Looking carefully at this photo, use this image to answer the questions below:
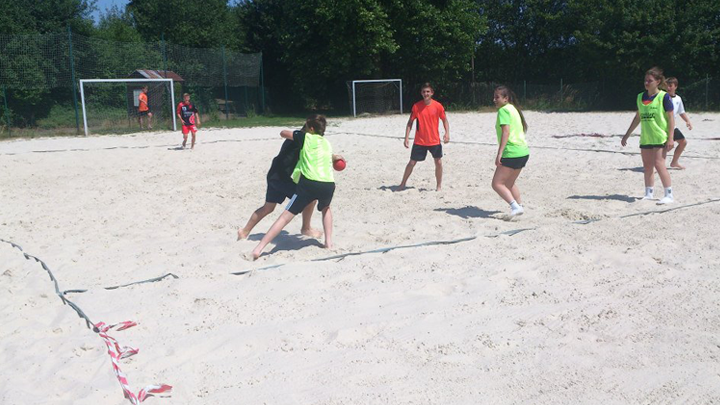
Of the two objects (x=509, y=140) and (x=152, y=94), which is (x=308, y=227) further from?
(x=152, y=94)

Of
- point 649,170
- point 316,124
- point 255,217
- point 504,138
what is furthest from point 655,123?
point 255,217

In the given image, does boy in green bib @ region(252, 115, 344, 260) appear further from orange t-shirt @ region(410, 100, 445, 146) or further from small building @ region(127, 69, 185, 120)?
small building @ region(127, 69, 185, 120)

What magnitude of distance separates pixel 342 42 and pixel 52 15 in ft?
43.7

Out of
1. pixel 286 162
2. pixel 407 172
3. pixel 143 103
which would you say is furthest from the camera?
pixel 143 103

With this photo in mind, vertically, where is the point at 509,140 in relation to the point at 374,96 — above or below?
→ below

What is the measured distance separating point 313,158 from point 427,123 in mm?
3727

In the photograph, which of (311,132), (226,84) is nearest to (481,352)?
(311,132)

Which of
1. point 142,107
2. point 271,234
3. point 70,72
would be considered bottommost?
point 271,234

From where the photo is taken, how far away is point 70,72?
74.6ft

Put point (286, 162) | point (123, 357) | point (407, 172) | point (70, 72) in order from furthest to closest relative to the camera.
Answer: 1. point (70, 72)
2. point (407, 172)
3. point (286, 162)
4. point (123, 357)

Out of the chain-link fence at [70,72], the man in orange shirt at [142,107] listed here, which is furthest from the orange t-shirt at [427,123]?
the chain-link fence at [70,72]

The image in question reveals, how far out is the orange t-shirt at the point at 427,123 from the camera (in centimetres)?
954

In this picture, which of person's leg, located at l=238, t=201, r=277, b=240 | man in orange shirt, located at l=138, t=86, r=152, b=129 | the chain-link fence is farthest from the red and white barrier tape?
the chain-link fence

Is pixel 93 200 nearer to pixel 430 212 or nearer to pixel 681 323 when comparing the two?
pixel 430 212
